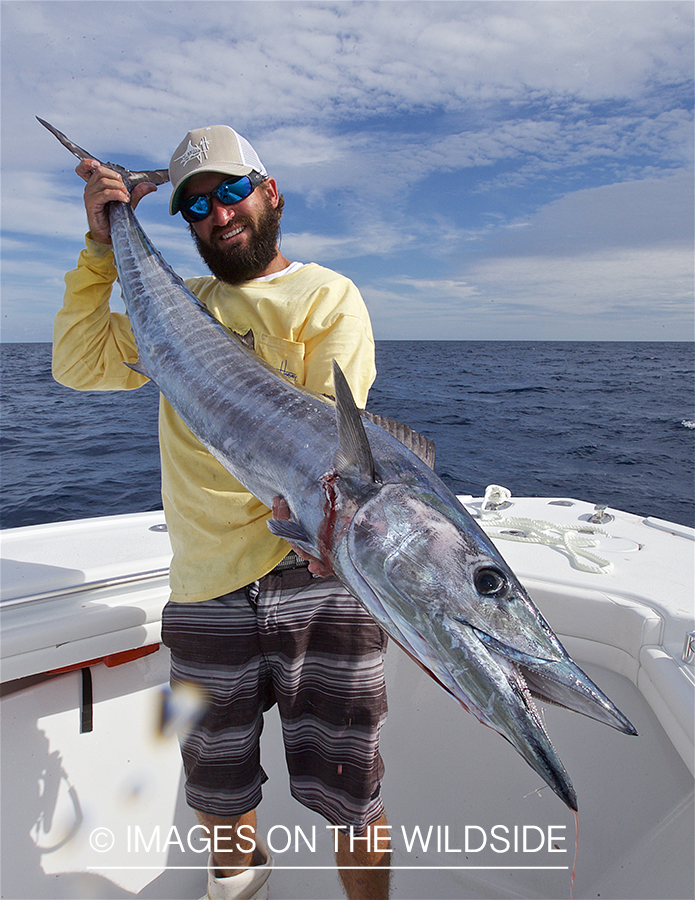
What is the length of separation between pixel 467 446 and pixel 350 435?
13.0 metres

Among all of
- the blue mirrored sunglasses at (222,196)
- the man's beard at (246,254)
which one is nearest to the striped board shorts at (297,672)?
the man's beard at (246,254)

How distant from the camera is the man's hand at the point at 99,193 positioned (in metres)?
2.02

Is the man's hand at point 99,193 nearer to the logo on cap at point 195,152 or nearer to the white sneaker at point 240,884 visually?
the logo on cap at point 195,152

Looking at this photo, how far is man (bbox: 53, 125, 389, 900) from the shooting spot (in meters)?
1.82

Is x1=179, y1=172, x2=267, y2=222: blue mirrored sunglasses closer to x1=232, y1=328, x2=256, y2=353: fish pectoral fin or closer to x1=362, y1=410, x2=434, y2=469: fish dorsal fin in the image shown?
x1=232, y1=328, x2=256, y2=353: fish pectoral fin

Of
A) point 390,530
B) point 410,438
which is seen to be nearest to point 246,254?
point 410,438

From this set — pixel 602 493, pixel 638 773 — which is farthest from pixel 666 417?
pixel 638 773

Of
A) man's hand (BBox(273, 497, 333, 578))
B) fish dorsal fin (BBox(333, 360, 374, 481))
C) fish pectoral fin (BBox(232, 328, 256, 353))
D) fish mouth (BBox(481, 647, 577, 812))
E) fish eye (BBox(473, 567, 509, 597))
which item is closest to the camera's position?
fish mouth (BBox(481, 647, 577, 812))

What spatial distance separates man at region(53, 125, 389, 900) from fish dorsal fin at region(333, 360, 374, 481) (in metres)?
0.50

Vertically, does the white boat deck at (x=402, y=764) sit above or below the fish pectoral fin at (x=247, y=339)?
below

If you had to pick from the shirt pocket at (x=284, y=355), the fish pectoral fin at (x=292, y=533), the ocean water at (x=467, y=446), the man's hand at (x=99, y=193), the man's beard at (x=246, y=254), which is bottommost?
the ocean water at (x=467, y=446)

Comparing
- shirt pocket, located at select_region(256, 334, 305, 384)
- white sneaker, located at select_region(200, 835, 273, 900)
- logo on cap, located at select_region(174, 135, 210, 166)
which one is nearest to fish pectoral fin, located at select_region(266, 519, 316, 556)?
shirt pocket, located at select_region(256, 334, 305, 384)

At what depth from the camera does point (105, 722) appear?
95.7 inches

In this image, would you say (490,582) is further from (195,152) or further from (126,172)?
(126,172)
